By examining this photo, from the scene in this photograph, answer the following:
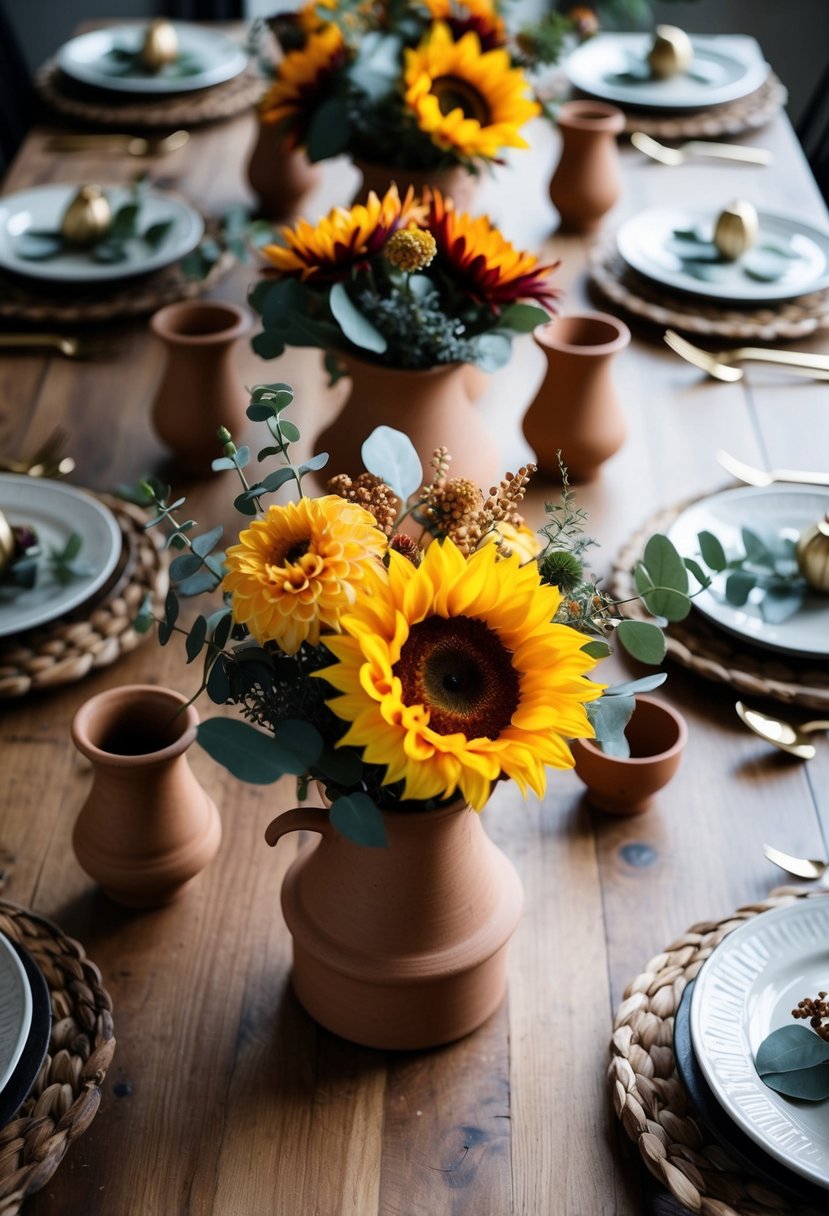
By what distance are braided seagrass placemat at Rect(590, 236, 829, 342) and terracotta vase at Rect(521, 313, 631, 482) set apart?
0.91 ft

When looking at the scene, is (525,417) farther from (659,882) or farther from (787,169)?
(787,169)

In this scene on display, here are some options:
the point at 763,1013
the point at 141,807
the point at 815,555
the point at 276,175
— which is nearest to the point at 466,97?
the point at 276,175

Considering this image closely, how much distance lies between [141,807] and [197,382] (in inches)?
20.3

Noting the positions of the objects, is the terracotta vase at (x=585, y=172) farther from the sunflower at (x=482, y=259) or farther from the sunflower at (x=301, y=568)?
the sunflower at (x=301, y=568)

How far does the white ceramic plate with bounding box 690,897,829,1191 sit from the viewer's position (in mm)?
633

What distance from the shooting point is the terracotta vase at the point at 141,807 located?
0.77m

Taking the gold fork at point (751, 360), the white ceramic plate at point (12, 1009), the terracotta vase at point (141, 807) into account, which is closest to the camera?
the white ceramic plate at point (12, 1009)

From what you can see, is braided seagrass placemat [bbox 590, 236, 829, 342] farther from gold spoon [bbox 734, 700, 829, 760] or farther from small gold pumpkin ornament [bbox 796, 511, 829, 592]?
gold spoon [bbox 734, 700, 829, 760]

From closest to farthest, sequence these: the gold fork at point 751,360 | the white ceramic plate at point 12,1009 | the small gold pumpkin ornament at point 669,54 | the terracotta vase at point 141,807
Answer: the white ceramic plate at point 12,1009, the terracotta vase at point 141,807, the gold fork at point 751,360, the small gold pumpkin ornament at point 669,54

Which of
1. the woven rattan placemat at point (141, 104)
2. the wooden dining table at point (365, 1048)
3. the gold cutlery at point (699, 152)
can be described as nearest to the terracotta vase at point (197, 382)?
the wooden dining table at point (365, 1048)

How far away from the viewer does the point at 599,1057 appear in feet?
2.39

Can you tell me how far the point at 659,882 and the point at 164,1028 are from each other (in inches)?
13.2

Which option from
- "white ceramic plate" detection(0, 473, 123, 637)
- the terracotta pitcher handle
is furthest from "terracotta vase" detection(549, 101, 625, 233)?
the terracotta pitcher handle

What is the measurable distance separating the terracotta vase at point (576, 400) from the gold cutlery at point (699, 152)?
2.57 feet
